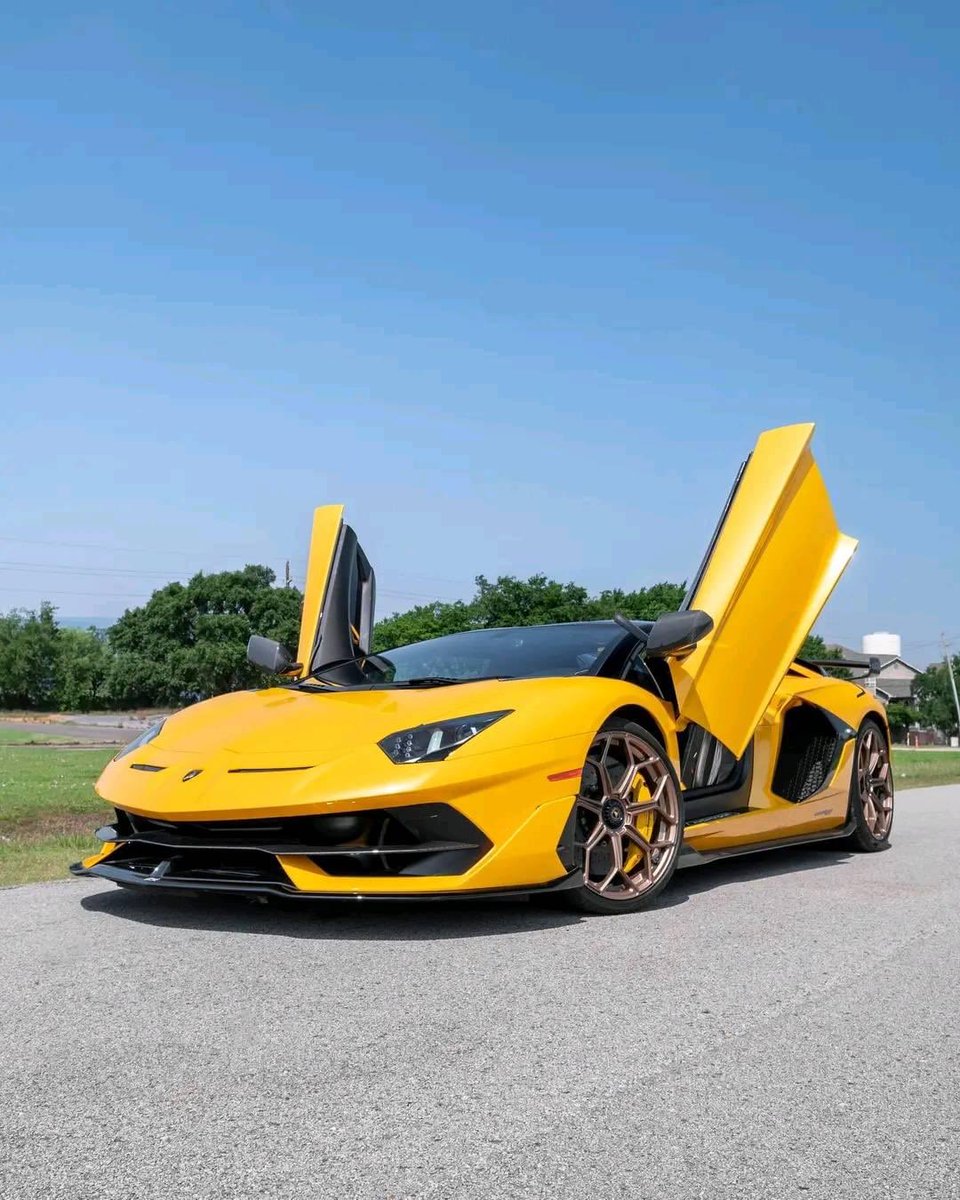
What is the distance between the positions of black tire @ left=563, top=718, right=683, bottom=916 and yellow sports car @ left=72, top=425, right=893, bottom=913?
0.01m

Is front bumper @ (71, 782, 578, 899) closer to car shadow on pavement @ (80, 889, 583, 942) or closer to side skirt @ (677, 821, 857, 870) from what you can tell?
car shadow on pavement @ (80, 889, 583, 942)

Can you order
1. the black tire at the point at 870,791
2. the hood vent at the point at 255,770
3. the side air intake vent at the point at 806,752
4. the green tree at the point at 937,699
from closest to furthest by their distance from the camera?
the hood vent at the point at 255,770
the side air intake vent at the point at 806,752
the black tire at the point at 870,791
the green tree at the point at 937,699

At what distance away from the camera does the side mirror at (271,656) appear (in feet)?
20.9

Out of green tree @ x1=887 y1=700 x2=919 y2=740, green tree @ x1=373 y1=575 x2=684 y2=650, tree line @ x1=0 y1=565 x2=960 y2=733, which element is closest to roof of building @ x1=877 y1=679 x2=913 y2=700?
green tree @ x1=887 y1=700 x2=919 y2=740

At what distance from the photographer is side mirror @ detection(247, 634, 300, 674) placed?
636 centimetres

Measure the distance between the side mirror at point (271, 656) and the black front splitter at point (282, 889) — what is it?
1974 mm

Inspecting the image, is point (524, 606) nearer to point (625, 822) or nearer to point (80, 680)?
point (80, 680)

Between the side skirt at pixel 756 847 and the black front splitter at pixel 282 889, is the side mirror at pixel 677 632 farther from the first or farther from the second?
the black front splitter at pixel 282 889

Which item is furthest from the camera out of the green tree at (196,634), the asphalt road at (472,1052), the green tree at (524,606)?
the green tree at (196,634)

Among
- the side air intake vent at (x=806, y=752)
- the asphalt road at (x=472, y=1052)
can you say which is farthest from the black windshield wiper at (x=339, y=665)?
the side air intake vent at (x=806, y=752)

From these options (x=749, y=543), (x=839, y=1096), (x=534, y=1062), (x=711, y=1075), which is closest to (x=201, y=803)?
(x=534, y=1062)

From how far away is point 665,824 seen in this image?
5105mm

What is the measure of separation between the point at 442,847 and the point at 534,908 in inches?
33.2

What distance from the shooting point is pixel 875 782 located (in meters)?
7.32
